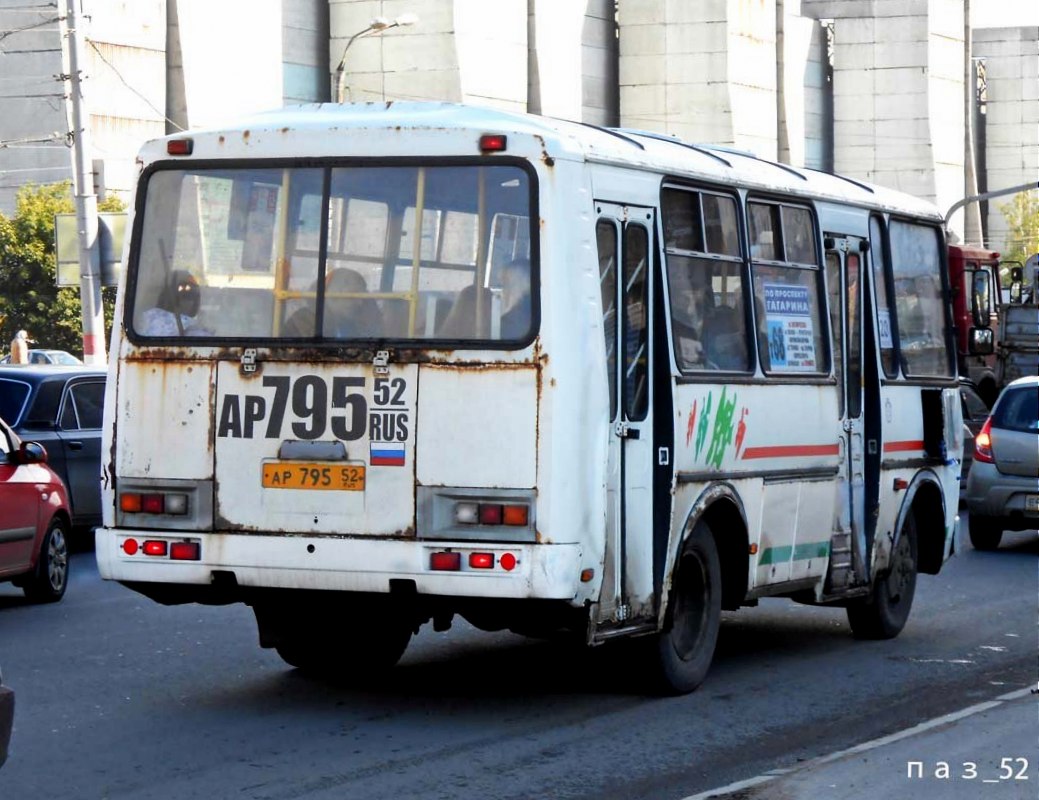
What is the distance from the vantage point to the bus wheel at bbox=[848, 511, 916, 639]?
12.6m

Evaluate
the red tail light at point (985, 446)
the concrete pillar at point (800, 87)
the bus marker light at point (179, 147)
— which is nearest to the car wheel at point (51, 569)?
the bus marker light at point (179, 147)

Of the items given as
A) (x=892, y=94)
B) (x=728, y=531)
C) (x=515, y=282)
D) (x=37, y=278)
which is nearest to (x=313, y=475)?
(x=515, y=282)

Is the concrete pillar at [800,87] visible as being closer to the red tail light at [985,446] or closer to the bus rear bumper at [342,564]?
the red tail light at [985,446]

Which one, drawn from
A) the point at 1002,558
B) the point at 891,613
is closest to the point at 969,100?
the point at 1002,558

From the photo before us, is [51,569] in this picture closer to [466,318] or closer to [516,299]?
[466,318]

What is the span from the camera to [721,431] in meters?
10.3

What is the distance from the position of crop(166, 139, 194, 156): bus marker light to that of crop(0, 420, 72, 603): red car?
4725 mm

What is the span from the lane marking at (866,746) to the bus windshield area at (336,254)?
2.22 meters

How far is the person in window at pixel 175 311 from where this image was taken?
30.8 feet

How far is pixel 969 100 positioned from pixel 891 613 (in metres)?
87.1

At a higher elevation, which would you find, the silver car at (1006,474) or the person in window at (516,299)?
the person in window at (516,299)

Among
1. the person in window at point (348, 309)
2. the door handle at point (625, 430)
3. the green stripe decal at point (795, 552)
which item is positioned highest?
the person in window at point (348, 309)

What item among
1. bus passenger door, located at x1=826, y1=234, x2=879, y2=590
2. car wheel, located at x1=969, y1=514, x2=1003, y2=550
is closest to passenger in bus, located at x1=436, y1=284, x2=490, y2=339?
bus passenger door, located at x1=826, y1=234, x2=879, y2=590

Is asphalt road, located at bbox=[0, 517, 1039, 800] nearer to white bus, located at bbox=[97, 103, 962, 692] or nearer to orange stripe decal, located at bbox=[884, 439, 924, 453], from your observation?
white bus, located at bbox=[97, 103, 962, 692]
